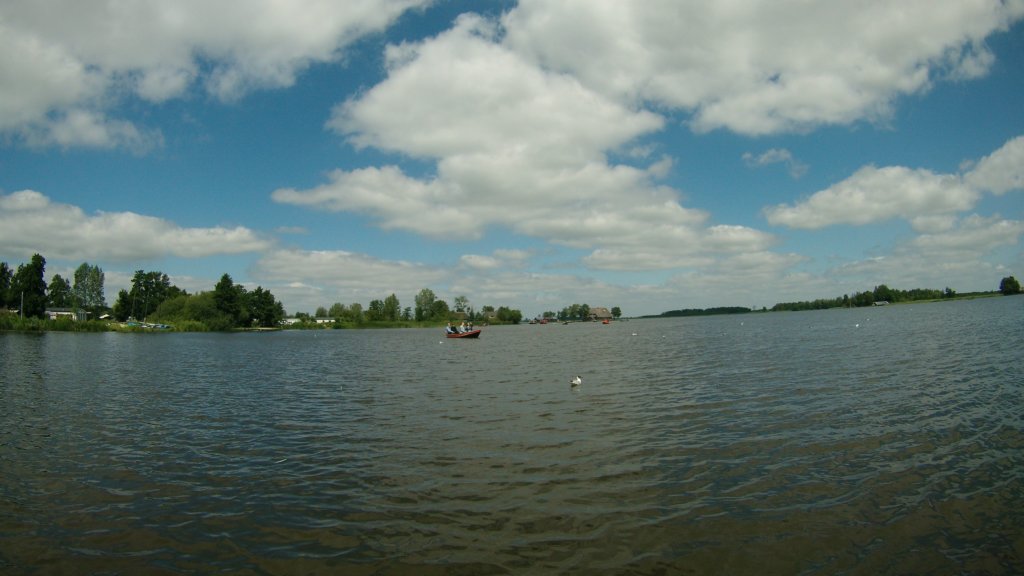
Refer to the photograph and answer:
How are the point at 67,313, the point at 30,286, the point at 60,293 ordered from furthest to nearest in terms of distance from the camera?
the point at 60,293 < the point at 67,313 < the point at 30,286

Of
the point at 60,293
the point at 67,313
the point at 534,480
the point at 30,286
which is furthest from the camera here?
the point at 60,293

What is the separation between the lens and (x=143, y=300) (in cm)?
16638

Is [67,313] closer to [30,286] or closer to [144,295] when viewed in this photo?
[144,295]

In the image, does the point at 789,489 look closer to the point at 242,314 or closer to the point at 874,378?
the point at 874,378

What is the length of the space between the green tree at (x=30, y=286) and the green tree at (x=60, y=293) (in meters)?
50.8

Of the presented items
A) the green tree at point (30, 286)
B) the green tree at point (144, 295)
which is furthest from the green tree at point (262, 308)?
the green tree at point (30, 286)

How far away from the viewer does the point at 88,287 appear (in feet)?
620

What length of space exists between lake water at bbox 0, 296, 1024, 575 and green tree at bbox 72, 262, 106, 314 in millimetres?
209119

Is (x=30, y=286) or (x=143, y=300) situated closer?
(x=30, y=286)

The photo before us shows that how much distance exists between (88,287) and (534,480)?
237m

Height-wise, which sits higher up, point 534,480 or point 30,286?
point 30,286

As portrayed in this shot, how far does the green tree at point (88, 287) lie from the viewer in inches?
7387

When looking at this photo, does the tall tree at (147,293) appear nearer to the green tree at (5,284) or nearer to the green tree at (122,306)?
the green tree at (122,306)

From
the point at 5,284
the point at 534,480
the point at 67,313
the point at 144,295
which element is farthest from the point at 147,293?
the point at 534,480
